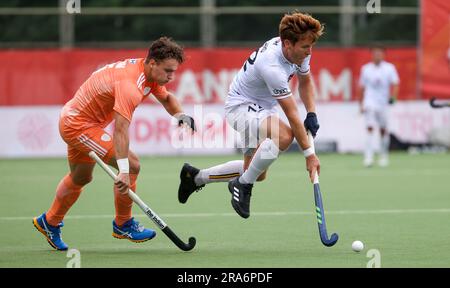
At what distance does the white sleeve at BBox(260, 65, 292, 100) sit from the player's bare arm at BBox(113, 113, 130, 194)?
1152mm

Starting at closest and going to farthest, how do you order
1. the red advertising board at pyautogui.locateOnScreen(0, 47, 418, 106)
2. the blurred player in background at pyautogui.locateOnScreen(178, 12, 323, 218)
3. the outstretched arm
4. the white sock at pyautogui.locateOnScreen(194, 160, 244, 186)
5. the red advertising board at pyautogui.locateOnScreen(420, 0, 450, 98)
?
the blurred player in background at pyautogui.locateOnScreen(178, 12, 323, 218), the outstretched arm, the white sock at pyautogui.locateOnScreen(194, 160, 244, 186), the red advertising board at pyautogui.locateOnScreen(0, 47, 418, 106), the red advertising board at pyautogui.locateOnScreen(420, 0, 450, 98)

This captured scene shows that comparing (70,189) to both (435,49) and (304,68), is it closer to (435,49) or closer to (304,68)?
(304,68)

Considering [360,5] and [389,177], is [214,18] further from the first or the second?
[389,177]

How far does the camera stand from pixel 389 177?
14.4 meters

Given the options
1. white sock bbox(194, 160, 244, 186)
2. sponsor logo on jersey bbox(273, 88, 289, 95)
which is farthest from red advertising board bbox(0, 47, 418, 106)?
sponsor logo on jersey bbox(273, 88, 289, 95)

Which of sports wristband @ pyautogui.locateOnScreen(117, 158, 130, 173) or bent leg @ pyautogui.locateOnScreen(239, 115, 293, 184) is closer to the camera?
sports wristband @ pyautogui.locateOnScreen(117, 158, 130, 173)

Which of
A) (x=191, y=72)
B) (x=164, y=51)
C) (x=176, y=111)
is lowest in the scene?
(x=191, y=72)

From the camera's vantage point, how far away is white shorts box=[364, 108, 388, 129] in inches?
682

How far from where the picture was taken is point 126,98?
7270 millimetres

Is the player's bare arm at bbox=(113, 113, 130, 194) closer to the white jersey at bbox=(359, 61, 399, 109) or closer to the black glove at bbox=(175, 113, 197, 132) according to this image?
the black glove at bbox=(175, 113, 197, 132)

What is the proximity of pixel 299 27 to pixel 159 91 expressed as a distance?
3.88 ft

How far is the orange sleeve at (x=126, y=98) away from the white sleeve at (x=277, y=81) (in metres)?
1.00

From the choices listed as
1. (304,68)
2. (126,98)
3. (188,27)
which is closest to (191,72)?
(188,27)

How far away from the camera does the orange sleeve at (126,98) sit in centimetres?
722
